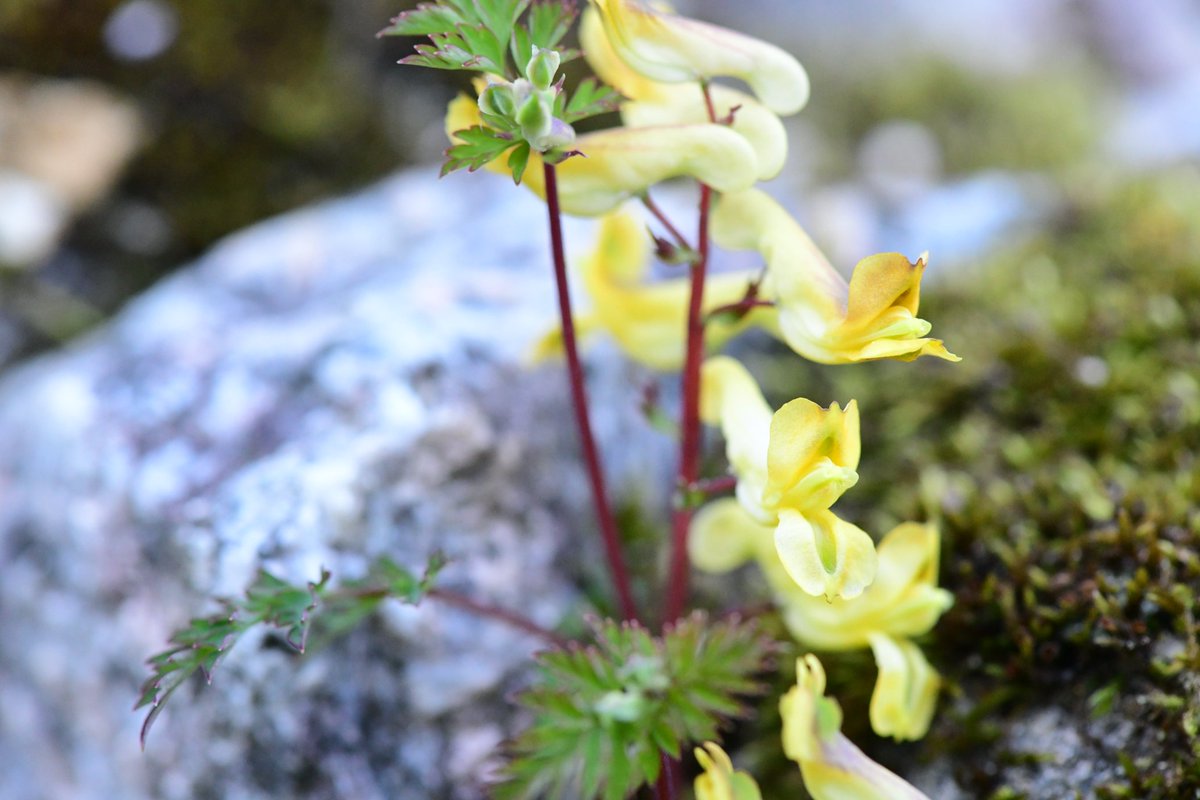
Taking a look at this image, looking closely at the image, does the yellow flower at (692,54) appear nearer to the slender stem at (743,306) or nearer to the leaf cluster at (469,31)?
the leaf cluster at (469,31)

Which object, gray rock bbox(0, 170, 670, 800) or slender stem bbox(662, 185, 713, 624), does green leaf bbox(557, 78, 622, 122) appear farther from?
gray rock bbox(0, 170, 670, 800)

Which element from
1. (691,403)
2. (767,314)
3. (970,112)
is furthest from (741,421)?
(970,112)

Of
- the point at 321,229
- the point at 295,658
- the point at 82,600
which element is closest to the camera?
the point at 295,658

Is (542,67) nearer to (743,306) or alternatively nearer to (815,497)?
(743,306)

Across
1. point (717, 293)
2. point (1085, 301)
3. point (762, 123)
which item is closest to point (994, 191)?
point (1085, 301)

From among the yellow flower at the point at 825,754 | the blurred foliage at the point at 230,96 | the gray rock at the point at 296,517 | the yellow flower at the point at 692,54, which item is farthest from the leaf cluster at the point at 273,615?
the blurred foliage at the point at 230,96

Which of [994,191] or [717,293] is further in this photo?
[994,191]

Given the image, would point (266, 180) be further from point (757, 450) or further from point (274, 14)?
point (757, 450)

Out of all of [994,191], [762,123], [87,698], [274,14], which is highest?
[762,123]
